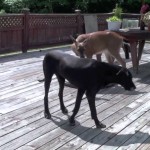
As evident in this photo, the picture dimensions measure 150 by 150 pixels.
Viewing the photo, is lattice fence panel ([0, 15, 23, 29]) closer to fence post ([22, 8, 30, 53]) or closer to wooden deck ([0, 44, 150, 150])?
fence post ([22, 8, 30, 53])

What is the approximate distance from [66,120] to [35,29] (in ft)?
20.7

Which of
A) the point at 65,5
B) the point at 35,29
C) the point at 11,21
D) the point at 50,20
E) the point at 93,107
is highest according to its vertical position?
the point at 65,5

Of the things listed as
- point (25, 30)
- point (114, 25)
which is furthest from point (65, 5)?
point (114, 25)

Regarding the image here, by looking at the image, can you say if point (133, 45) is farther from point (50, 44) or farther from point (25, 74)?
point (50, 44)

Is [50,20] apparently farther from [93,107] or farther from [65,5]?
[65,5]

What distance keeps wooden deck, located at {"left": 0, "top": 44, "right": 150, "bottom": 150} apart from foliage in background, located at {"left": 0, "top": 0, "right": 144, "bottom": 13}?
1162 centimetres

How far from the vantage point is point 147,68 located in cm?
740

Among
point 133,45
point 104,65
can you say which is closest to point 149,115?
point 104,65

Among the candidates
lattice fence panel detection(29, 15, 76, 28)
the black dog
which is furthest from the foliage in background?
the black dog

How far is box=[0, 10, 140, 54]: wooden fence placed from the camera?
8.93 meters

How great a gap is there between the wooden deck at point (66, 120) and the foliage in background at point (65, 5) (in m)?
11.6

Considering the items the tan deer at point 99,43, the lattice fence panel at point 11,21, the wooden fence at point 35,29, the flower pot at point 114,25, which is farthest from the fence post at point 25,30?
the tan deer at point 99,43

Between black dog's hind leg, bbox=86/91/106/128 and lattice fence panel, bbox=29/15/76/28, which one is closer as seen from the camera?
black dog's hind leg, bbox=86/91/106/128

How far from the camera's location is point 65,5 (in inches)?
708
